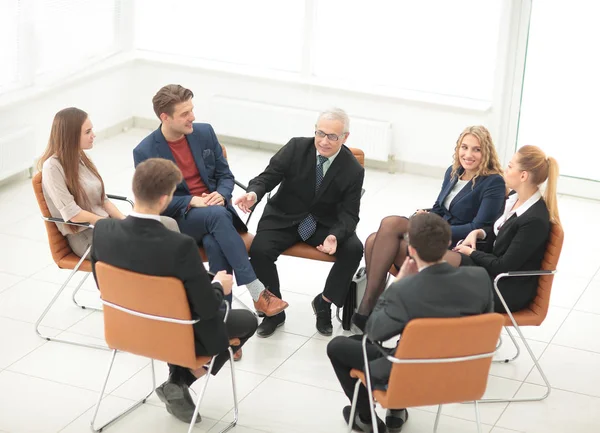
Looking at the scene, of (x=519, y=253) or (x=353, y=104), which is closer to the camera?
(x=519, y=253)

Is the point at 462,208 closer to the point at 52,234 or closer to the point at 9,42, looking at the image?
the point at 52,234

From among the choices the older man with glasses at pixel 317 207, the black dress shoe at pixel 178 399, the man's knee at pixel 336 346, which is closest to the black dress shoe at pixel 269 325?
the older man with glasses at pixel 317 207

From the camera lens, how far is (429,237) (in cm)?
383

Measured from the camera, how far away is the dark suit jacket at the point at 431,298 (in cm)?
379

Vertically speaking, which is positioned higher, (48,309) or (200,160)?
(200,160)

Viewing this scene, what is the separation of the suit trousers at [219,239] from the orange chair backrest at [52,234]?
631mm

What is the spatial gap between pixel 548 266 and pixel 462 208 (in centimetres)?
69

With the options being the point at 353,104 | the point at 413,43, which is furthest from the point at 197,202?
the point at 413,43

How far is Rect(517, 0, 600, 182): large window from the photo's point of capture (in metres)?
7.42

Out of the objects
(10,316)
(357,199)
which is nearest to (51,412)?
(10,316)

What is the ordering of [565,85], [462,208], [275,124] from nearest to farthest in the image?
[462,208], [565,85], [275,124]

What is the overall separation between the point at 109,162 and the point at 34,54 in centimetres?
106

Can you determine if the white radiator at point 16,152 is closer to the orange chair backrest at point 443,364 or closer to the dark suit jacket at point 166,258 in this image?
the dark suit jacket at point 166,258

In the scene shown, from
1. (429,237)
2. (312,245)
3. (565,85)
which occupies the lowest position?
(312,245)
